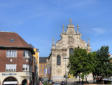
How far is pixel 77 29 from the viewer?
7394cm

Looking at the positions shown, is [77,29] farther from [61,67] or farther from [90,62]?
[90,62]

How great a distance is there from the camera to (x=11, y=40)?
135ft

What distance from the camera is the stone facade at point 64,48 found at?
69938 millimetres


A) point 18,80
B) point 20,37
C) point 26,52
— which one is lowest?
point 18,80

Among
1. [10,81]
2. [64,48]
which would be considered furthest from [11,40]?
[64,48]

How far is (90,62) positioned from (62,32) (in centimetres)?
2927

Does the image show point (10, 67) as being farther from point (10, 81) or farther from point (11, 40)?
point (11, 40)

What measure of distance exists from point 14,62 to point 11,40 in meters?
5.40

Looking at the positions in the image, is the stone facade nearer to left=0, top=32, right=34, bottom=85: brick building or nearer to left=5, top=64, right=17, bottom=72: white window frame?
left=0, top=32, right=34, bottom=85: brick building

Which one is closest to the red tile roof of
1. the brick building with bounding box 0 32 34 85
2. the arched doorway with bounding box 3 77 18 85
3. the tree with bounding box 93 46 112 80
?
the brick building with bounding box 0 32 34 85

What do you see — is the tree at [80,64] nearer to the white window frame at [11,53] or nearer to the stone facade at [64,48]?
the white window frame at [11,53]

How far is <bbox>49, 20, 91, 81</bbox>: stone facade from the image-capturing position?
69.9 m

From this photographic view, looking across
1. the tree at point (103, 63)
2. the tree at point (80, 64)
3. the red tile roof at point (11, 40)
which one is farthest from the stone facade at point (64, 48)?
the red tile roof at point (11, 40)

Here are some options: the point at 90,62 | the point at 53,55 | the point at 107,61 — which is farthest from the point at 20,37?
the point at 53,55
